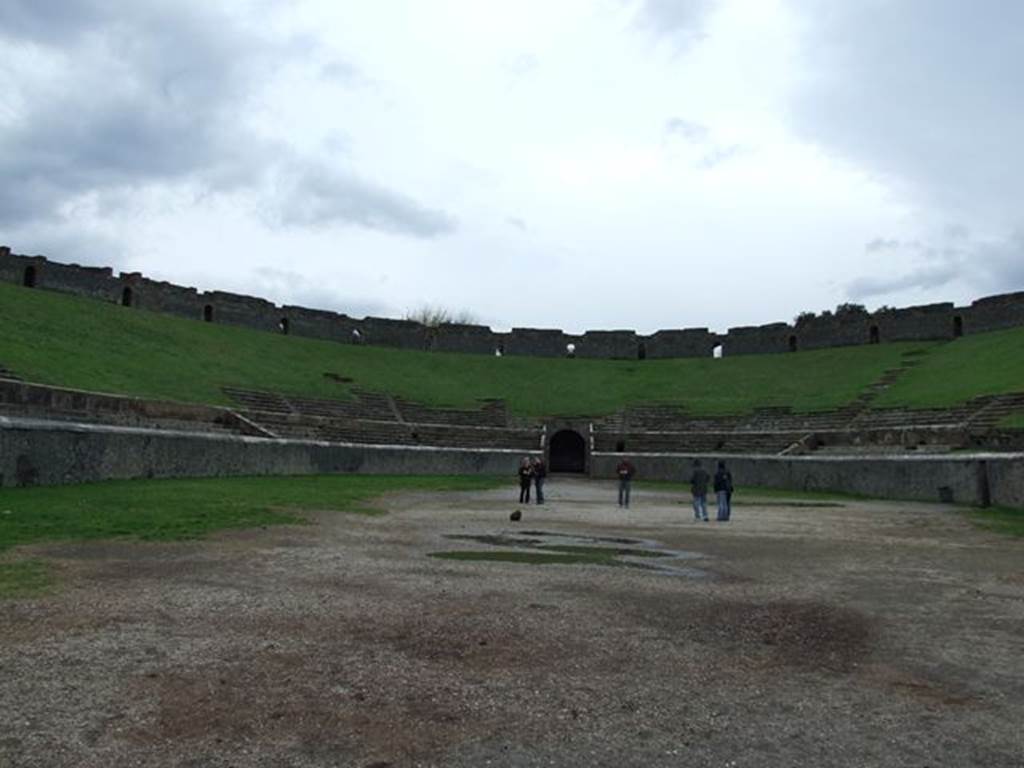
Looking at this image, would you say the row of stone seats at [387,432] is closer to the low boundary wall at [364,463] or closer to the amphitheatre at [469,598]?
the amphitheatre at [469,598]

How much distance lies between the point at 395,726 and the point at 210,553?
21.1 feet

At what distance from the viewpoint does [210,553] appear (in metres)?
9.98

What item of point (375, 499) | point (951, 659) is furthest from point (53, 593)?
point (375, 499)

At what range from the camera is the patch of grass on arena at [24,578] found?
7090mm

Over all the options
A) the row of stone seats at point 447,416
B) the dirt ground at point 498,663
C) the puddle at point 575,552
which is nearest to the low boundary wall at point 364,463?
the row of stone seats at point 447,416

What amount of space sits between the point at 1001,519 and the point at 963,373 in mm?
25917

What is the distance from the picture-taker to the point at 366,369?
164 ft

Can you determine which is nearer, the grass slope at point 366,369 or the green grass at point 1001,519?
the green grass at point 1001,519

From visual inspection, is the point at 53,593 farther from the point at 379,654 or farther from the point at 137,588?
the point at 379,654

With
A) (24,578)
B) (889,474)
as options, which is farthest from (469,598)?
(889,474)

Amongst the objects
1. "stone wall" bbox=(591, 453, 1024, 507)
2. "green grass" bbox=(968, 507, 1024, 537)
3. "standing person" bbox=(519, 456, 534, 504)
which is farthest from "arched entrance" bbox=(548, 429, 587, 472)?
"green grass" bbox=(968, 507, 1024, 537)

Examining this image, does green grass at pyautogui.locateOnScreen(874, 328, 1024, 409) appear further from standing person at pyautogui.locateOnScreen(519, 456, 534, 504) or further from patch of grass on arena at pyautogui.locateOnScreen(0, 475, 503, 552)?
patch of grass on arena at pyautogui.locateOnScreen(0, 475, 503, 552)

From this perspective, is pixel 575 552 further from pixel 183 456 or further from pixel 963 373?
pixel 963 373

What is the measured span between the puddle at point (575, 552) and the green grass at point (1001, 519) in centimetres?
723
